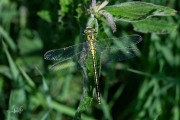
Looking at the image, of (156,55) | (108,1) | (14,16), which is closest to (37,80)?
(14,16)

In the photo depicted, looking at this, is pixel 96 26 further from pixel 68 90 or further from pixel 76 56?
pixel 68 90

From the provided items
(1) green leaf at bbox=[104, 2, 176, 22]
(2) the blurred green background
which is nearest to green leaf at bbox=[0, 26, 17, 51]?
(2) the blurred green background

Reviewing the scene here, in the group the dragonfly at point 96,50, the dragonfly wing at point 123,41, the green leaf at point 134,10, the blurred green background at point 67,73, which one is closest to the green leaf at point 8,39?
the blurred green background at point 67,73

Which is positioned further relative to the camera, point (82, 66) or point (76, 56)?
Result: point (76, 56)

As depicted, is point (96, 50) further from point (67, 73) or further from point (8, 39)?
point (8, 39)

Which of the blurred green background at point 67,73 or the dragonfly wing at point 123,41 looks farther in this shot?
the blurred green background at point 67,73

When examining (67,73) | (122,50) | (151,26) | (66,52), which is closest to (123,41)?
(122,50)

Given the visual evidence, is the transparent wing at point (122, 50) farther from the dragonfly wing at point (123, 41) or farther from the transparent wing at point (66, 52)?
the transparent wing at point (66, 52)
